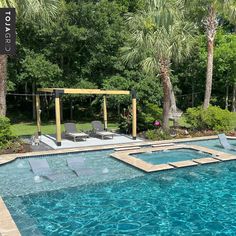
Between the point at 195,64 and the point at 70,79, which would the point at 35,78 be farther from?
the point at 195,64

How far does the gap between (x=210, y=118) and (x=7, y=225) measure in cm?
1529

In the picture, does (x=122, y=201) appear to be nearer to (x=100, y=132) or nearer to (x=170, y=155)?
(x=170, y=155)

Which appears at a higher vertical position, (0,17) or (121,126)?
(0,17)

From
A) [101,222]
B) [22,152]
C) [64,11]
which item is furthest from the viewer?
[64,11]

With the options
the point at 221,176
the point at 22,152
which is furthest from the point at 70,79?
the point at 221,176

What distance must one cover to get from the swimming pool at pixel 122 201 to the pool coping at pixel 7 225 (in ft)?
0.97

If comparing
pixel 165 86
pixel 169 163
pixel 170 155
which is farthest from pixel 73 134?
pixel 169 163

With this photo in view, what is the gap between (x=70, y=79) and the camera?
89.4ft

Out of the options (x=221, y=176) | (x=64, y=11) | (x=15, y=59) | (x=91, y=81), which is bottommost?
(x=221, y=176)

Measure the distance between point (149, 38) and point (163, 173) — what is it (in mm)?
8463

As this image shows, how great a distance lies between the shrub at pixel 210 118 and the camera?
66.4 ft

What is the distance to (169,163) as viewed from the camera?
13375mm

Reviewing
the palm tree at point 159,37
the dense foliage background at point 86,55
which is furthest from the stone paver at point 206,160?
the dense foliage background at point 86,55

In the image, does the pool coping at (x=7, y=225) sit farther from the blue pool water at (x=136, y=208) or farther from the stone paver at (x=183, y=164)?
the stone paver at (x=183, y=164)
